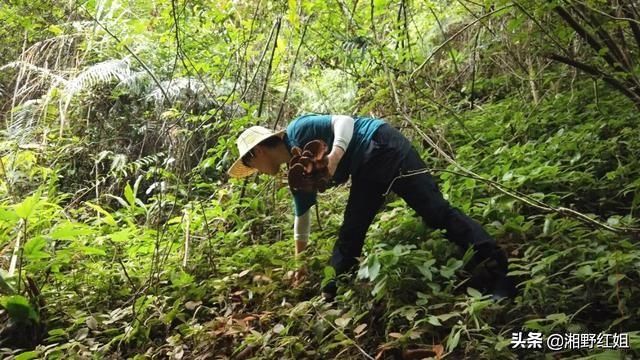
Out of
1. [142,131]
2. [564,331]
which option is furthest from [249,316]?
[142,131]

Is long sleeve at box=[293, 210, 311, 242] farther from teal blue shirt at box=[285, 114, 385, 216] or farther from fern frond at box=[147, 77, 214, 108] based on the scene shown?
fern frond at box=[147, 77, 214, 108]

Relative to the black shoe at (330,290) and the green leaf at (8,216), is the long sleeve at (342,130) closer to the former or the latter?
the black shoe at (330,290)

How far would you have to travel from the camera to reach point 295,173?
8.64ft

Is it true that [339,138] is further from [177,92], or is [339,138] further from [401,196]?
[177,92]

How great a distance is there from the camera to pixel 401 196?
113 inches

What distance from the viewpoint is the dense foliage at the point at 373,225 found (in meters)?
2.42

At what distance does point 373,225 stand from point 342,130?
102 cm

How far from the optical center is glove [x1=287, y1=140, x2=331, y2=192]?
8.58 feet

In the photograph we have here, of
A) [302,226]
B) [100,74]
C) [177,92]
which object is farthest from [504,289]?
[100,74]

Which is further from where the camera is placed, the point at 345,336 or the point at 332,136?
the point at 332,136

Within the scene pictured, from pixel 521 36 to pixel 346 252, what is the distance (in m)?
2.04

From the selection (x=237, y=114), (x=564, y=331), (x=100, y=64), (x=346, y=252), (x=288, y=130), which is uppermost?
(x=100, y=64)

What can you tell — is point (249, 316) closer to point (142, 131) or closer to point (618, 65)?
point (618, 65)

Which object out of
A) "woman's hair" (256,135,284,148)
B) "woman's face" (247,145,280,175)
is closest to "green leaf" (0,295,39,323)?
"woman's face" (247,145,280,175)
